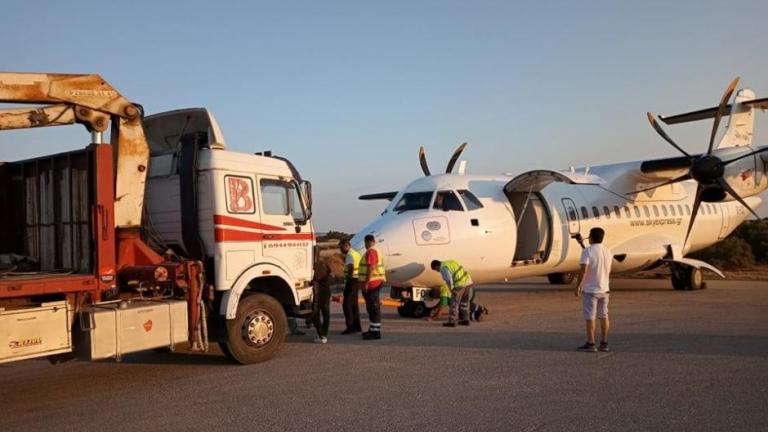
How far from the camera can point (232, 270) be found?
845 centimetres

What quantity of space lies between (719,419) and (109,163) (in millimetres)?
6770

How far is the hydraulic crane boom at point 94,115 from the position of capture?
6891 millimetres

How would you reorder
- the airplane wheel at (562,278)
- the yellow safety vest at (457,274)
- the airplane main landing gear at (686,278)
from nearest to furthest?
the yellow safety vest at (457,274) < the airplane main landing gear at (686,278) < the airplane wheel at (562,278)

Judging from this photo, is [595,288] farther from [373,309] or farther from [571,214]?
[571,214]

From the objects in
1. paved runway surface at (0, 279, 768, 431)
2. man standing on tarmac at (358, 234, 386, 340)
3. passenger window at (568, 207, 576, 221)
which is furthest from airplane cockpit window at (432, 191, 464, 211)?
passenger window at (568, 207, 576, 221)

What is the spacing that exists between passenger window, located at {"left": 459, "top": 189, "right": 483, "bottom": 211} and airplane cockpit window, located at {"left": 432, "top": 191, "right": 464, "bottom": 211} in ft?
0.76

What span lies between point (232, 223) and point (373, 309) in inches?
135

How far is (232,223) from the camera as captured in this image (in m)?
8.47

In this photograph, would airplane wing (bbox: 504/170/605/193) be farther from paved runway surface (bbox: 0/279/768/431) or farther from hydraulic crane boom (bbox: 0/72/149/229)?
hydraulic crane boom (bbox: 0/72/149/229)

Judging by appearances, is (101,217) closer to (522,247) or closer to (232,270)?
(232,270)

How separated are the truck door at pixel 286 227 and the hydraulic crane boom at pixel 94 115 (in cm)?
183

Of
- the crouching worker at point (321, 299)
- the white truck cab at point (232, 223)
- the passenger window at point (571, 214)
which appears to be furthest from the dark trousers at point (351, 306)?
the passenger window at point (571, 214)

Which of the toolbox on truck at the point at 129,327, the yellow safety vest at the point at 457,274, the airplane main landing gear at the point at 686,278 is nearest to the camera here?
the toolbox on truck at the point at 129,327

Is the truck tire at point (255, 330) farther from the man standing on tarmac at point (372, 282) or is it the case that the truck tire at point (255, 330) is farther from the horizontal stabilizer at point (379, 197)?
the horizontal stabilizer at point (379, 197)
